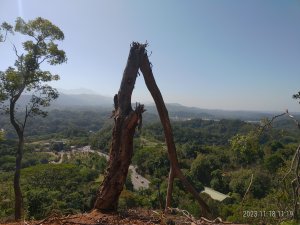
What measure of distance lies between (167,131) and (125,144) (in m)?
0.59

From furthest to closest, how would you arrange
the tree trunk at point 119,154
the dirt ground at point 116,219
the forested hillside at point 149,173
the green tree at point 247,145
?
1. the forested hillside at point 149,173
2. the green tree at point 247,145
3. the tree trunk at point 119,154
4. the dirt ground at point 116,219

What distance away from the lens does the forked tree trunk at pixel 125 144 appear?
377 centimetres

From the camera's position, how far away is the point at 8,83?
1093 centimetres

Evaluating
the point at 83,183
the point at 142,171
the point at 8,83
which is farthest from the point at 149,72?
the point at 142,171

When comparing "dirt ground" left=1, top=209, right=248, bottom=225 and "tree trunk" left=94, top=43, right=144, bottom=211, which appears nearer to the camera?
"dirt ground" left=1, top=209, right=248, bottom=225

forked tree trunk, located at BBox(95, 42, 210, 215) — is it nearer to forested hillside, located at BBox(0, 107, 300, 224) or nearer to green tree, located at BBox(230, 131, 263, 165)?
green tree, located at BBox(230, 131, 263, 165)

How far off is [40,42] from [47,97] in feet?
7.26

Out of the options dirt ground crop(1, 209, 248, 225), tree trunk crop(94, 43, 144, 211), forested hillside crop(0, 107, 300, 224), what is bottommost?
forested hillside crop(0, 107, 300, 224)

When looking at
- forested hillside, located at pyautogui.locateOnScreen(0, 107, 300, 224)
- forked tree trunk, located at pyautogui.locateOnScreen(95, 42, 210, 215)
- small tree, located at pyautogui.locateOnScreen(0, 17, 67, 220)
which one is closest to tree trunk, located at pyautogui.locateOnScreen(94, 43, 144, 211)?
forked tree trunk, located at pyautogui.locateOnScreen(95, 42, 210, 215)

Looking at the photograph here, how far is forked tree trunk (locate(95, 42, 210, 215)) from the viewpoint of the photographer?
12.4 ft

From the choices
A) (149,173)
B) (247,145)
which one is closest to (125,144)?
(247,145)

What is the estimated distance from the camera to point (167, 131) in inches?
157

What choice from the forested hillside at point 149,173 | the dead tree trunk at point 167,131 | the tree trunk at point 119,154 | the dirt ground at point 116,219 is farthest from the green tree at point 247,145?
the forested hillside at point 149,173

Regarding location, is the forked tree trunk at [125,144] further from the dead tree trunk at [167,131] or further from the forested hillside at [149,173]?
the forested hillside at [149,173]
